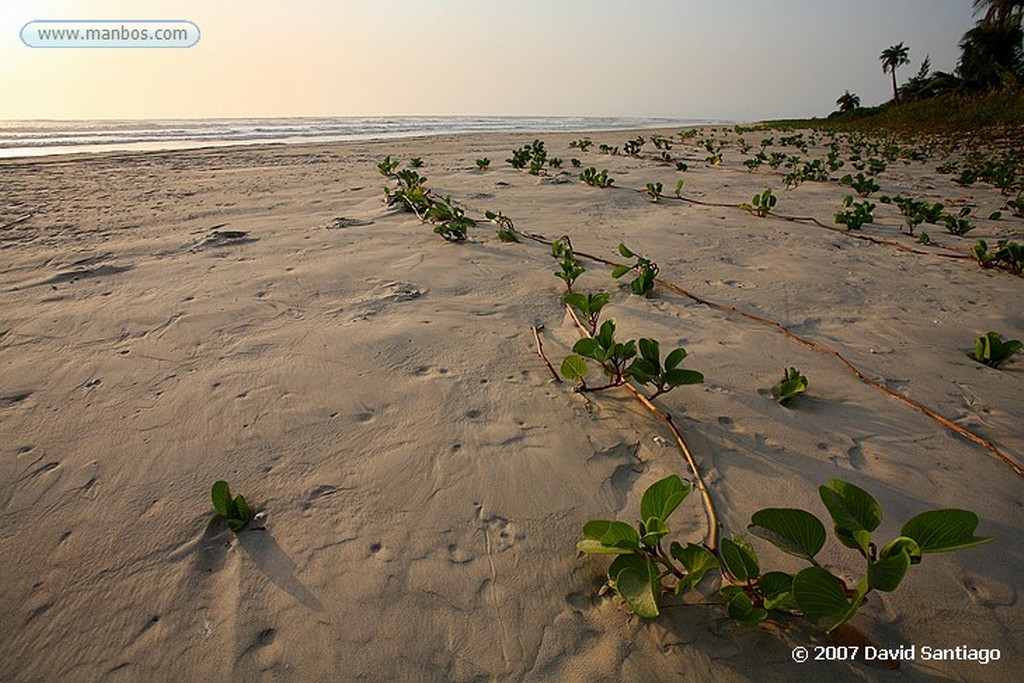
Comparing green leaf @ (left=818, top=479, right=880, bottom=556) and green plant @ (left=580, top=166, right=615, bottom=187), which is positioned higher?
green plant @ (left=580, top=166, right=615, bottom=187)

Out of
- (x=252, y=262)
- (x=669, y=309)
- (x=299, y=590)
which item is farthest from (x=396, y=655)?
(x=252, y=262)

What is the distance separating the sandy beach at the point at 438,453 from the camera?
1.18 m

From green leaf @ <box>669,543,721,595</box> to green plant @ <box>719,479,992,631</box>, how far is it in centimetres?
6

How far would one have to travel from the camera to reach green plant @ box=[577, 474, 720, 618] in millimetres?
1172

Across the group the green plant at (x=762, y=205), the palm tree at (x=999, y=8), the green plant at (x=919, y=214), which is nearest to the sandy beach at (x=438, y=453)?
the green plant at (x=919, y=214)

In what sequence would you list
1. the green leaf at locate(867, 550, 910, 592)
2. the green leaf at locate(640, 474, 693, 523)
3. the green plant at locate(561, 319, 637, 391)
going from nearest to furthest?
the green leaf at locate(867, 550, 910, 592), the green leaf at locate(640, 474, 693, 523), the green plant at locate(561, 319, 637, 391)

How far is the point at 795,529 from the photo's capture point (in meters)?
1.18

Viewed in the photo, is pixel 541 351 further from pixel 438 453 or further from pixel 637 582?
pixel 637 582

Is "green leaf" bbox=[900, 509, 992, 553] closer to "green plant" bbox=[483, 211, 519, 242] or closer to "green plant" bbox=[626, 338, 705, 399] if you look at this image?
"green plant" bbox=[626, 338, 705, 399]

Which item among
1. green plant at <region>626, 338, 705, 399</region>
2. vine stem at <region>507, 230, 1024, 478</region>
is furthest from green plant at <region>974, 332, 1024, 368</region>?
green plant at <region>626, 338, 705, 399</region>

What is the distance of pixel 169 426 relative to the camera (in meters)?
1.82

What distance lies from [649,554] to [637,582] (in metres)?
0.10

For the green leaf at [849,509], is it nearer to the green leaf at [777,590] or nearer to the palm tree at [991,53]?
the green leaf at [777,590]

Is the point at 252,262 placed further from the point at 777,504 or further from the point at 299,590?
the point at 777,504
